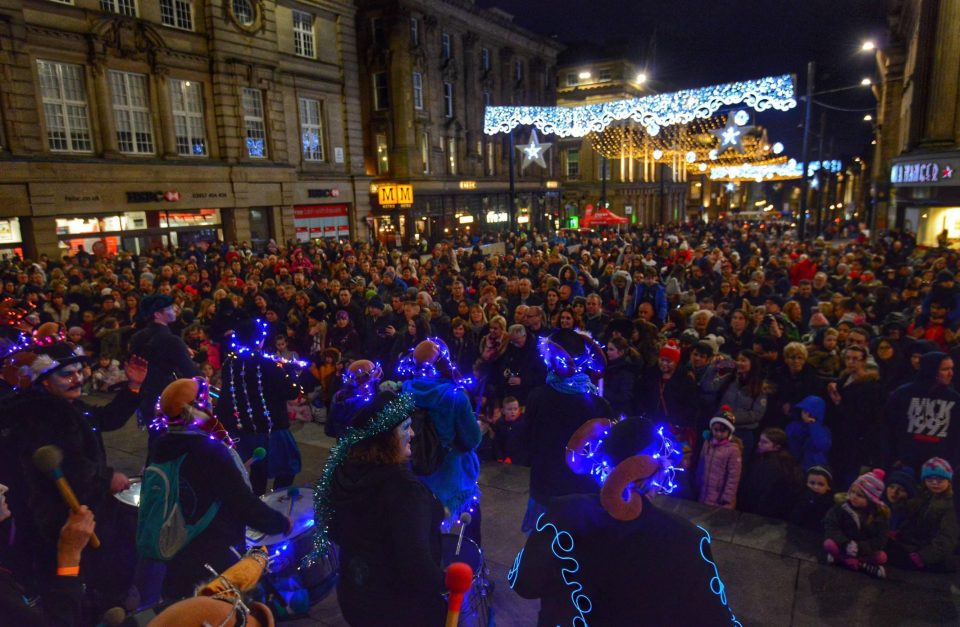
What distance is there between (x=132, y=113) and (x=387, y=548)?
987 inches

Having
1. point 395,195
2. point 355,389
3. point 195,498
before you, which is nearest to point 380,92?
point 395,195

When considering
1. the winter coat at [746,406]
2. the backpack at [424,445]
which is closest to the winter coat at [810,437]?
the winter coat at [746,406]

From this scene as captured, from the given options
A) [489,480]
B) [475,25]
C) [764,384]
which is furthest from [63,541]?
[475,25]

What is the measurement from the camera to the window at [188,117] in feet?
76.6

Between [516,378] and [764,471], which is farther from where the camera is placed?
[516,378]

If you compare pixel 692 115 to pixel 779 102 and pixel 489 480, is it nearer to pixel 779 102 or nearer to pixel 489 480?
pixel 779 102

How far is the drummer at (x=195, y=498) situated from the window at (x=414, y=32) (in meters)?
36.6

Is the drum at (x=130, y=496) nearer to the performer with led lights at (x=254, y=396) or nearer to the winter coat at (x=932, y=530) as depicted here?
the performer with led lights at (x=254, y=396)

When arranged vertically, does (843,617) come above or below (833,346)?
below

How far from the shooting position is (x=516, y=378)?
6.88 m

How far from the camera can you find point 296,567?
3.87 metres

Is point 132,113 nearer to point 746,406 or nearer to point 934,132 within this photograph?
point 746,406

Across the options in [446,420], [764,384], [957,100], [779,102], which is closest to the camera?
[446,420]

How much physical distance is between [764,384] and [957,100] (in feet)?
64.0
